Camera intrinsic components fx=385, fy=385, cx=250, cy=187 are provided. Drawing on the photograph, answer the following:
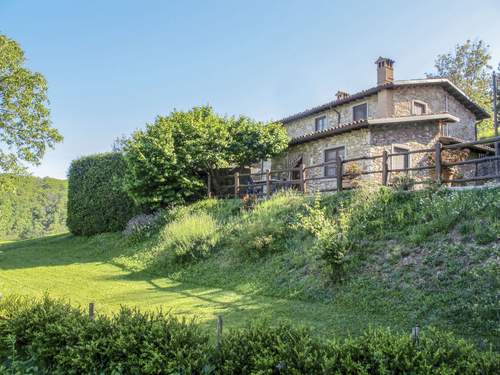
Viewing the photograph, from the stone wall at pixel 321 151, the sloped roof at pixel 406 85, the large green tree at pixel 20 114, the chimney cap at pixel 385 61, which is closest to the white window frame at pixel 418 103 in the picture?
the sloped roof at pixel 406 85

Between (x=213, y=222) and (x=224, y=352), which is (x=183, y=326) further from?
(x=213, y=222)

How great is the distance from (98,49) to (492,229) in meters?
12.5

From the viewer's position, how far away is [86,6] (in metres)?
10.9

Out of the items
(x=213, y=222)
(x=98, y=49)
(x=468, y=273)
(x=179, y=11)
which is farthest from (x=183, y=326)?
(x=98, y=49)

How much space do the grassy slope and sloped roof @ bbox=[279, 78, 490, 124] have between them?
8174 millimetres

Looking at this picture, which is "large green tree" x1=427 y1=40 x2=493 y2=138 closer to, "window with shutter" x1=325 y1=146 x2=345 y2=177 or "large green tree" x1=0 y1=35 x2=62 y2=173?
"window with shutter" x1=325 y1=146 x2=345 y2=177

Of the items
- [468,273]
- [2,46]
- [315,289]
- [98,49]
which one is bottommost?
[315,289]

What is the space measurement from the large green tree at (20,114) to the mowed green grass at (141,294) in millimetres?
4501

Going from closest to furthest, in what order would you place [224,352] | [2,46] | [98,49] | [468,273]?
[224,352] < [468,273] < [98,49] < [2,46]

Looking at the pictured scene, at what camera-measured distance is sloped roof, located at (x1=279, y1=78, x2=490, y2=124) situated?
16995 mm

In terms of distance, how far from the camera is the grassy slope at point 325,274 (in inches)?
222

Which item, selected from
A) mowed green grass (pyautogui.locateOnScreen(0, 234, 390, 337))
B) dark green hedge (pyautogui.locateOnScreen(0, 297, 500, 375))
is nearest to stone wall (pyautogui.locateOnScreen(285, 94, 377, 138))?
mowed green grass (pyautogui.locateOnScreen(0, 234, 390, 337))

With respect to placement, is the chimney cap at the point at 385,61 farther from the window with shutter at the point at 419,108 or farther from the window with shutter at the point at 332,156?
the window with shutter at the point at 332,156

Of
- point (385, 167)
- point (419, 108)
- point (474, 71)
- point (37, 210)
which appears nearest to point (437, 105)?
point (419, 108)
